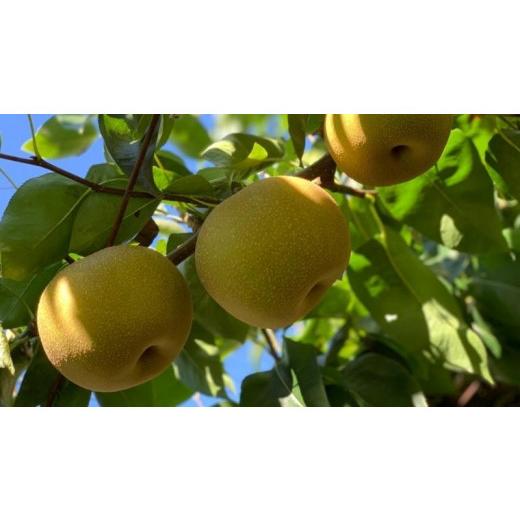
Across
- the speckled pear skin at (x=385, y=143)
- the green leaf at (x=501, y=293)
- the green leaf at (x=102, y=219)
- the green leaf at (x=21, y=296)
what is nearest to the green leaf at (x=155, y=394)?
the green leaf at (x=21, y=296)

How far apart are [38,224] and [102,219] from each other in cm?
9

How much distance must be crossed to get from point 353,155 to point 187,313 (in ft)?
1.02

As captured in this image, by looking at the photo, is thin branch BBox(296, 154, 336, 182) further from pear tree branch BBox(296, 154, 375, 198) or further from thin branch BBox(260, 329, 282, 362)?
thin branch BBox(260, 329, 282, 362)

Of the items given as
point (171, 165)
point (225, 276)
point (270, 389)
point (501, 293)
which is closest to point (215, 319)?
point (270, 389)

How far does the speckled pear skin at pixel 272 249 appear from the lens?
3.12ft

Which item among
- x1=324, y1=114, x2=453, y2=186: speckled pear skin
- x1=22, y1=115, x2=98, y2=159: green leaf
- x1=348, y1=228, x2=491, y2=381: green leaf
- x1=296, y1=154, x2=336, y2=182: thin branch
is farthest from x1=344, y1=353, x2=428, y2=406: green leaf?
x1=22, y1=115, x2=98, y2=159: green leaf

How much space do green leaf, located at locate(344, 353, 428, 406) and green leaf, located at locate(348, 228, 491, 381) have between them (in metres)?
0.07

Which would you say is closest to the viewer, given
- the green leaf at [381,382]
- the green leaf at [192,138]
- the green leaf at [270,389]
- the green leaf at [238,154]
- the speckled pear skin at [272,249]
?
the speckled pear skin at [272,249]

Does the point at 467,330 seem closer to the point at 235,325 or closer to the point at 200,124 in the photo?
the point at 235,325

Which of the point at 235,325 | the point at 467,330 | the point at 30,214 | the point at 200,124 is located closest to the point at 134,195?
the point at 30,214

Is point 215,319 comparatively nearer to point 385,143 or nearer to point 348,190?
point 348,190

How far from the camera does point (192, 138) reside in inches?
69.7

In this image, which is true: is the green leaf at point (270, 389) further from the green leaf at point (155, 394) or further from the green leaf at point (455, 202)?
the green leaf at point (455, 202)

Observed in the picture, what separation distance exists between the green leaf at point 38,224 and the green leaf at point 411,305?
683 mm
